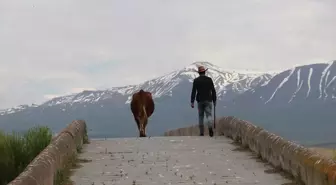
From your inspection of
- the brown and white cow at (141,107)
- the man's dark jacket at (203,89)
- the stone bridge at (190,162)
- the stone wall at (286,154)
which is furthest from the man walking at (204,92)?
the brown and white cow at (141,107)

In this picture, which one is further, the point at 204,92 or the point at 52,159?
the point at 204,92

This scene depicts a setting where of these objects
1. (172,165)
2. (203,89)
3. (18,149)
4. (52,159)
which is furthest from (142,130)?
(52,159)

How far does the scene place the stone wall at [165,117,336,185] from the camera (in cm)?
870

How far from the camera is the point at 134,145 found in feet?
54.7

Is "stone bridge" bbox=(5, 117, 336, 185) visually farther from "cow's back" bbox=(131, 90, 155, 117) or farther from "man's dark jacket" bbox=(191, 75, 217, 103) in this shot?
"cow's back" bbox=(131, 90, 155, 117)

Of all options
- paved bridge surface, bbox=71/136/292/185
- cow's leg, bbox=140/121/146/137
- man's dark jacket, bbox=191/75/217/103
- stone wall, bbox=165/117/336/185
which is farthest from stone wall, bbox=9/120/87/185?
cow's leg, bbox=140/121/146/137

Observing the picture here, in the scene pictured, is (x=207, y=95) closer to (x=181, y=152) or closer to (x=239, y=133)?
(x=239, y=133)

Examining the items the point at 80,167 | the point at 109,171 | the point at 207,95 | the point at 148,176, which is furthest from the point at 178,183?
the point at 207,95

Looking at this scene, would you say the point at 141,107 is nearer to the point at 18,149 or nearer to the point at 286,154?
the point at 18,149

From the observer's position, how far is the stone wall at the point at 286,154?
8.70 m

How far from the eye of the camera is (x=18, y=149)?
1454cm

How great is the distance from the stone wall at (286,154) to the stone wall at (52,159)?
11.2 feet

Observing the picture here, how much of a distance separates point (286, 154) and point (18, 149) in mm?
5972

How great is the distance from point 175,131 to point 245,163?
20.0 m
